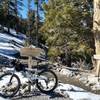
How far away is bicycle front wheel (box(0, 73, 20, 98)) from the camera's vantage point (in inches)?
443

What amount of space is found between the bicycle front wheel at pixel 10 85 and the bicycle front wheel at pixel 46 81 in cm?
73

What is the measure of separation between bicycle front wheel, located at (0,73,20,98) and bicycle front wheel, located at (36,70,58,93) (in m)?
0.73

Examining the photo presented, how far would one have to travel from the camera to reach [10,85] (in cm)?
1151

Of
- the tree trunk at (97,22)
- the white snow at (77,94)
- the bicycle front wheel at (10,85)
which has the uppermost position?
the tree trunk at (97,22)

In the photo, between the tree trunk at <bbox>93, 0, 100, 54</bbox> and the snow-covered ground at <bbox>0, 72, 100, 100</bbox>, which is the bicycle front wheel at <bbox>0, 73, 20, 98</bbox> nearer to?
the snow-covered ground at <bbox>0, 72, 100, 100</bbox>

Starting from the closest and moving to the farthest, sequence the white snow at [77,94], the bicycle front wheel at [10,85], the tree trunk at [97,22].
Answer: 1. the white snow at [77,94]
2. the bicycle front wheel at [10,85]
3. the tree trunk at [97,22]

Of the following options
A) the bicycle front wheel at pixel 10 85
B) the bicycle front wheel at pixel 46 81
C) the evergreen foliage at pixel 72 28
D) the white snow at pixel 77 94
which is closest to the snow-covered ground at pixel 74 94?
the white snow at pixel 77 94

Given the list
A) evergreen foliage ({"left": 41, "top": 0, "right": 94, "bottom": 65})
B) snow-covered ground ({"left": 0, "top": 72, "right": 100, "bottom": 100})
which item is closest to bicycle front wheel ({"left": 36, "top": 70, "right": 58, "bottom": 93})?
snow-covered ground ({"left": 0, "top": 72, "right": 100, "bottom": 100})

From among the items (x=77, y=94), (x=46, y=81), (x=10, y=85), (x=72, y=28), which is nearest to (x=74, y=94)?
(x=77, y=94)

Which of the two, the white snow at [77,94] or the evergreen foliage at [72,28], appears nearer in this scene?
the white snow at [77,94]

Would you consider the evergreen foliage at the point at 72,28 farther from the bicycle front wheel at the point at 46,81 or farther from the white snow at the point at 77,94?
the bicycle front wheel at the point at 46,81

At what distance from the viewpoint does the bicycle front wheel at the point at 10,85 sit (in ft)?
36.9

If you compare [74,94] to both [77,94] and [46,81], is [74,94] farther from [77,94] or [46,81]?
[46,81]

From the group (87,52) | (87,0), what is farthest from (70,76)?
(87,0)
